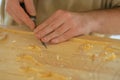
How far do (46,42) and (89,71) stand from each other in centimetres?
19

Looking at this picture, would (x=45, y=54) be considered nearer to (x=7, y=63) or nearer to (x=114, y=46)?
(x=7, y=63)

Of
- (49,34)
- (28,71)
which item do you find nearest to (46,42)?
(49,34)

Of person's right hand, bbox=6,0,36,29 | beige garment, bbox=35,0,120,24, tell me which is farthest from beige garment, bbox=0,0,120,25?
person's right hand, bbox=6,0,36,29

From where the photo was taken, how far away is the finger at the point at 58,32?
0.85 meters

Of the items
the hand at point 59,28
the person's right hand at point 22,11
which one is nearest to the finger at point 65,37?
the hand at point 59,28

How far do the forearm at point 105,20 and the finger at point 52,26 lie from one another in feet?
0.33

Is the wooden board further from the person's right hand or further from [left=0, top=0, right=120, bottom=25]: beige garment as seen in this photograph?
[left=0, top=0, right=120, bottom=25]: beige garment

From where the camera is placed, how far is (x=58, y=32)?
0.86 m

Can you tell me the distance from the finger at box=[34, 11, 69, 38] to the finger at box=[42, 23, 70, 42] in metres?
0.01

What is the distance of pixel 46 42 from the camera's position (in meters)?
0.86

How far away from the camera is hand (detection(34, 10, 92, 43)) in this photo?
2.80ft

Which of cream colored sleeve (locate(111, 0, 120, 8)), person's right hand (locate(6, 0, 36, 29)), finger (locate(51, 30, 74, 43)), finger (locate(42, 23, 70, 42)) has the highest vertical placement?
person's right hand (locate(6, 0, 36, 29))

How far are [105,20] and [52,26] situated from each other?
20 centimetres

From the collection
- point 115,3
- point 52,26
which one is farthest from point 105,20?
point 52,26
